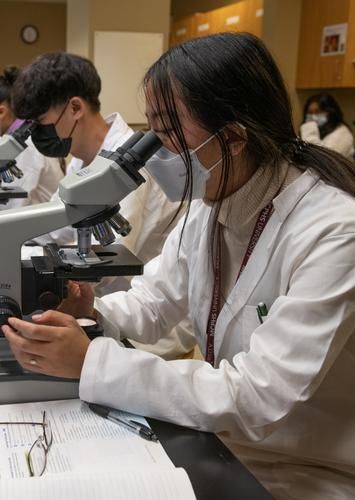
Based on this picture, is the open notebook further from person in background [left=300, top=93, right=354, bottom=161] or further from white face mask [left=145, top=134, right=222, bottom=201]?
person in background [left=300, top=93, right=354, bottom=161]

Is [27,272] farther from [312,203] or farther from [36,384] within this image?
[312,203]

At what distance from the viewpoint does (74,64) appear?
2025 mm

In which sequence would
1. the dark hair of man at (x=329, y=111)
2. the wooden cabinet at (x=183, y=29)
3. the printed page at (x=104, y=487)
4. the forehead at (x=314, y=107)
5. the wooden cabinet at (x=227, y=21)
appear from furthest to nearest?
the wooden cabinet at (x=183, y=29), the wooden cabinet at (x=227, y=21), the forehead at (x=314, y=107), the dark hair of man at (x=329, y=111), the printed page at (x=104, y=487)

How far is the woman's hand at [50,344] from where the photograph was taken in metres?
0.94

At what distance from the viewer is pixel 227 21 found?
6.03 metres

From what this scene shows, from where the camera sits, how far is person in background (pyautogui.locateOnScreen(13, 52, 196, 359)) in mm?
1936

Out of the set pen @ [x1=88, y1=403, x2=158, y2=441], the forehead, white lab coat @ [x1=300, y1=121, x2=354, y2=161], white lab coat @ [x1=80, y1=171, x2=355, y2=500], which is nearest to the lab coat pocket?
white lab coat @ [x1=80, y1=171, x2=355, y2=500]

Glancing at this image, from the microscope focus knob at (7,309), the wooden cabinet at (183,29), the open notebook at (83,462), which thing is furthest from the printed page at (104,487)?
the wooden cabinet at (183,29)

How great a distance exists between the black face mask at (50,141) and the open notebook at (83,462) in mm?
1254

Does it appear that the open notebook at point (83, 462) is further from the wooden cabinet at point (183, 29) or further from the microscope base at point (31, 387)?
the wooden cabinet at point (183, 29)

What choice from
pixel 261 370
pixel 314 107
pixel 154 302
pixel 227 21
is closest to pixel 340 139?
pixel 314 107

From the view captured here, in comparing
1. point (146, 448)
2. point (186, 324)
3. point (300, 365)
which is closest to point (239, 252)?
point (300, 365)

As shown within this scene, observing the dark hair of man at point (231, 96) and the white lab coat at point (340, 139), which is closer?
the dark hair of man at point (231, 96)

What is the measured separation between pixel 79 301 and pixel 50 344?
0.32 m
